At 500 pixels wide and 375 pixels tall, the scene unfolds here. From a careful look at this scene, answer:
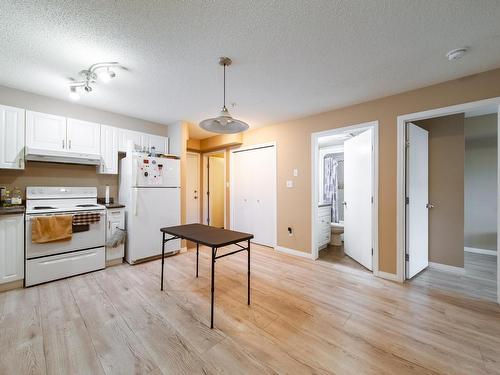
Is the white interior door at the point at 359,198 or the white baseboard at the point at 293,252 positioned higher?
the white interior door at the point at 359,198

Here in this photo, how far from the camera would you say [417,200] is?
289 centimetres

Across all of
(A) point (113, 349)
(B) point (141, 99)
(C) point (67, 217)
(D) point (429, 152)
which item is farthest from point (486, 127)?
(C) point (67, 217)

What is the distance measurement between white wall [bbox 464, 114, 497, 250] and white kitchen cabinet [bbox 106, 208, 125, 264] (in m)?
6.01

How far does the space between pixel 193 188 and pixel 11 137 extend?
3264mm

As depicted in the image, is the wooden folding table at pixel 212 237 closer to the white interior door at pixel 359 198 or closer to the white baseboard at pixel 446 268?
the white interior door at pixel 359 198

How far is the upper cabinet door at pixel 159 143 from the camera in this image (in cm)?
385

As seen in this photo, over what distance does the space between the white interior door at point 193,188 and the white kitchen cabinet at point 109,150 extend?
1.97 m

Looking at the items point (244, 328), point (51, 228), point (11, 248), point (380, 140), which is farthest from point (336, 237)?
point (11, 248)

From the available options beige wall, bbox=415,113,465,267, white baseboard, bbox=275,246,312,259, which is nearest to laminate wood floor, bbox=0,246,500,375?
white baseboard, bbox=275,246,312,259

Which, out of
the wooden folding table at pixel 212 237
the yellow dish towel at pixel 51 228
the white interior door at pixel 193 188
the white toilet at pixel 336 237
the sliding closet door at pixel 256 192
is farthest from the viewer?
the white interior door at pixel 193 188

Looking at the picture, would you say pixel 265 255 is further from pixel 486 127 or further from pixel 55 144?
pixel 486 127

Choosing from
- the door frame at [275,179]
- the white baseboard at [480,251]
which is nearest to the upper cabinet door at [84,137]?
the door frame at [275,179]

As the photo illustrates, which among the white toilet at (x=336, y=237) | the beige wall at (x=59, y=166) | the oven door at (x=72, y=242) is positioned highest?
the beige wall at (x=59, y=166)

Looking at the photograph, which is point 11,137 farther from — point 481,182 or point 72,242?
point 481,182
